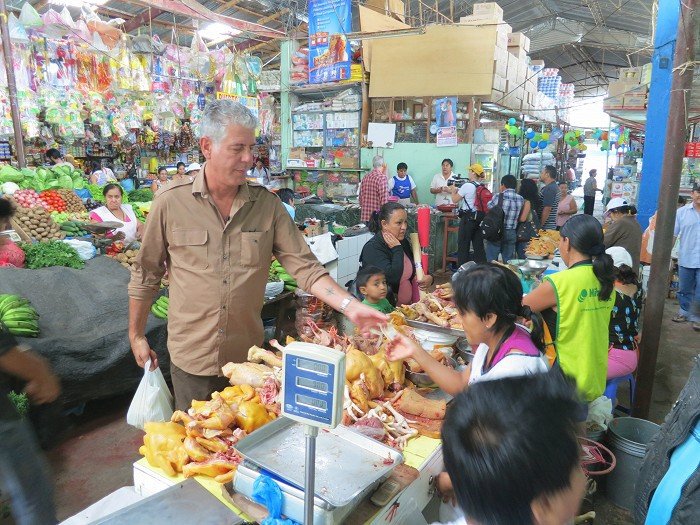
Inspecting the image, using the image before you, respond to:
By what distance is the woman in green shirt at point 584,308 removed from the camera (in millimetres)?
2883

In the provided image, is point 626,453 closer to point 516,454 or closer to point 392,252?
point 392,252

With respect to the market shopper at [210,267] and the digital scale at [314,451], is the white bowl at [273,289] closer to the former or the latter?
the market shopper at [210,267]

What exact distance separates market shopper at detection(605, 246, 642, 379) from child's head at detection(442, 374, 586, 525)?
328 centimetres

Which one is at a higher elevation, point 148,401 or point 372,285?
point 372,285

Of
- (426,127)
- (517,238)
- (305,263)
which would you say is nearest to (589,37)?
(426,127)

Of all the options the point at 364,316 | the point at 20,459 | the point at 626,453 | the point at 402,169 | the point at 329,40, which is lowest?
the point at 626,453

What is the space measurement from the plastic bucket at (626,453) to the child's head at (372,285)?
6.07 feet

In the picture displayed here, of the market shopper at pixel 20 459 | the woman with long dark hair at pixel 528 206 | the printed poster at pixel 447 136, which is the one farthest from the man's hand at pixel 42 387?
the printed poster at pixel 447 136

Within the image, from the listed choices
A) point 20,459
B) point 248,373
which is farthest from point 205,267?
point 20,459

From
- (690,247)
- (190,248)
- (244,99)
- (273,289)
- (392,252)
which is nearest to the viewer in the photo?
(190,248)

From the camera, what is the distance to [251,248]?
8.23 feet

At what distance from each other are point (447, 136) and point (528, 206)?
3517 millimetres

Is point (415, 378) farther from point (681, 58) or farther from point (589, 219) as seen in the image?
point (681, 58)

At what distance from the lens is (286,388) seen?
1.11 metres
